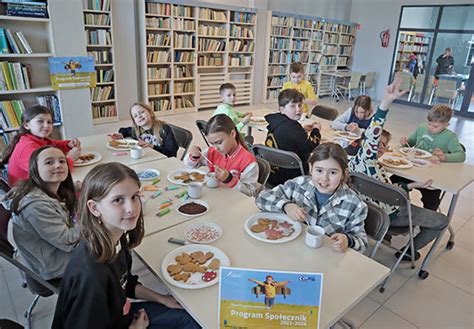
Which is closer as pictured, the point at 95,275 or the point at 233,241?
the point at 95,275

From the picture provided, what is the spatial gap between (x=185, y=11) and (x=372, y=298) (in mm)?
6232

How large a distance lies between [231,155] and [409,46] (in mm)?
9743

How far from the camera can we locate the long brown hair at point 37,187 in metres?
1.51

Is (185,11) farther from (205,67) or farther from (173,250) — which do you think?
(173,250)

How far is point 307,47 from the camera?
369 inches

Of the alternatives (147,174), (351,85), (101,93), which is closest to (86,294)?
(147,174)

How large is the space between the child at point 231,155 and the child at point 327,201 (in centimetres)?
44

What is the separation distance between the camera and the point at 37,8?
11.9 ft

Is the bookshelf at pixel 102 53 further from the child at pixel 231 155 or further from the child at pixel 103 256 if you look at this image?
the child at pixel 103 256

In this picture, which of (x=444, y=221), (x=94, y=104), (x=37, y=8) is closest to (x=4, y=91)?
(x=37, y=8)

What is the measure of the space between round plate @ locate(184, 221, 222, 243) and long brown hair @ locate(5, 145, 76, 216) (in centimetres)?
69

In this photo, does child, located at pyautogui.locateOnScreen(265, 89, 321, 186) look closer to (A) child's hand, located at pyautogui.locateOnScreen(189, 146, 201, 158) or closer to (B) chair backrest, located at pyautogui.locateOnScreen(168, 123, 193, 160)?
(B) chair backrest, located at pyautogui.locateOnScreen(168, 123, 193, 160)

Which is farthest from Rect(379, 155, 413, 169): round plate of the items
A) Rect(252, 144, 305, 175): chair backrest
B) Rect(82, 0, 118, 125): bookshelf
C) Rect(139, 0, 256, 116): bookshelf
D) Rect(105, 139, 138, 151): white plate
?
Rect(139, 0, 256, 116): bookshelf

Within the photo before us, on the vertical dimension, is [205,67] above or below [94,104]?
above
